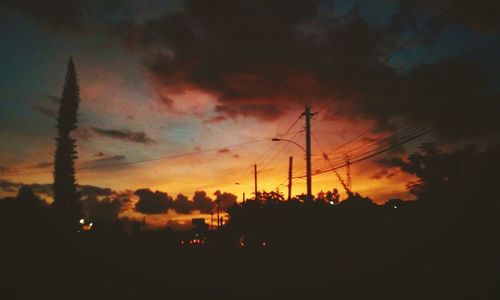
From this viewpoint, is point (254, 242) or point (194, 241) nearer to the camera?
point (254, 242)

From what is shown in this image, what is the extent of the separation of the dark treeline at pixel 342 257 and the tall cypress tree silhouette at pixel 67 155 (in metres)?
37.2

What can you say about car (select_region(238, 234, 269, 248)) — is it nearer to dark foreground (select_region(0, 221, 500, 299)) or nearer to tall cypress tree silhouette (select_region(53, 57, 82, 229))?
dark foreground (select_region(0, 221, 500, 299))

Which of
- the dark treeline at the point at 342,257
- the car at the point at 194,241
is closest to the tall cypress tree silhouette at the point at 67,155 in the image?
the car at the point at 194,241

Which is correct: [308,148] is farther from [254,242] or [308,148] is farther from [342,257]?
[254,242]

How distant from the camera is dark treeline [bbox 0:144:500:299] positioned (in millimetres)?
15938

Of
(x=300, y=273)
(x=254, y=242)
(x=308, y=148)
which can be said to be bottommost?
(x=300, y=273)

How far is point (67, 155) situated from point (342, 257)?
2496 inches

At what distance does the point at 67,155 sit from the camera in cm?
7719

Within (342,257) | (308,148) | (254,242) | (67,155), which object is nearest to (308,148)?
(308,148)

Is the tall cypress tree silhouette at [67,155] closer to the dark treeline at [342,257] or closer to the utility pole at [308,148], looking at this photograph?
the dark treeline at [342,257]

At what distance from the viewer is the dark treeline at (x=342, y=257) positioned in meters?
15.9

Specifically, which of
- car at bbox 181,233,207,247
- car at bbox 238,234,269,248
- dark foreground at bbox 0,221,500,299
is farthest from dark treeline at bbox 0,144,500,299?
car at bbox 181,233,207,247

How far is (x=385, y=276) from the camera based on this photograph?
752 inches

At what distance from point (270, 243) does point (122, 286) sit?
64.0 ft
